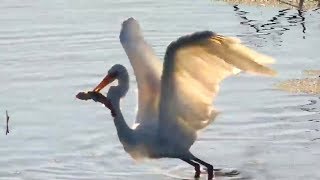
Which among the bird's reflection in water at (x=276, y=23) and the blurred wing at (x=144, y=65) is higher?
the blurred wing at (x=144, y=65)

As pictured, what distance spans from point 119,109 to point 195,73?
80cm

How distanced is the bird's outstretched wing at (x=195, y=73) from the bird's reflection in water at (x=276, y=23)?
520 centimetres

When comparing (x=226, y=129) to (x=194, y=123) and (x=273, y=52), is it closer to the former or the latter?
(x=194, y=123)

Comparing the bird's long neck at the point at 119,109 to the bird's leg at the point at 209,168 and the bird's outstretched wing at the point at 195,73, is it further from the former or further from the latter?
the bird's leg at the point at 209,168

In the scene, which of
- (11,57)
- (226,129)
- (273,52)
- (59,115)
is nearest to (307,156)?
(226,129)

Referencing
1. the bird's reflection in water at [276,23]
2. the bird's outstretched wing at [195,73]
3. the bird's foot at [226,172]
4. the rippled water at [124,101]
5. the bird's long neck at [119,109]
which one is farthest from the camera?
the bird's reflection in water at [276,23]

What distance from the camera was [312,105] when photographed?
→ 441 inches

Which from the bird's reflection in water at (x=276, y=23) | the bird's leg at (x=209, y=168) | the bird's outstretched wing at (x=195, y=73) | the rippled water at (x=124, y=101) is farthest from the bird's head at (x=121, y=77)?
the bird's reflection in water at (x=276, y=23)

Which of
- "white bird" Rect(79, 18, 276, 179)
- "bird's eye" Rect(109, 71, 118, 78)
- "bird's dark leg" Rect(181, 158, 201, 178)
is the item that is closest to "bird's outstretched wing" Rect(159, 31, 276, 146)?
"white bird" Rect(79, 18, 276, 179)

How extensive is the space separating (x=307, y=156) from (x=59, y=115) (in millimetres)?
2698

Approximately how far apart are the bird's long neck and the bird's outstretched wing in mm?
295

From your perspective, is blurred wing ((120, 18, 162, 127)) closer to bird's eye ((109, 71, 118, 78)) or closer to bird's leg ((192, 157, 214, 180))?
bird's eye ((109, 71, 118, 78))

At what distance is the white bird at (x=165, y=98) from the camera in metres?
8.70

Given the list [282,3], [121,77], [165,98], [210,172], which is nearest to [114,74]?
[121,77]
